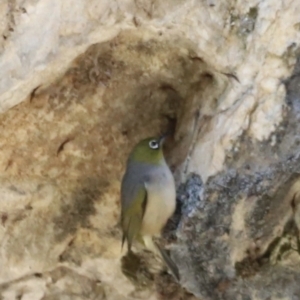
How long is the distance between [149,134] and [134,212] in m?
0.40

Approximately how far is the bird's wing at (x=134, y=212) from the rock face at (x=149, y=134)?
0.51ft

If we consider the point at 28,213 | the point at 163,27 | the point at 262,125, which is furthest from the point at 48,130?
the point at 262,125

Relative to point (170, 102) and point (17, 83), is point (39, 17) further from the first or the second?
point (170, 102)

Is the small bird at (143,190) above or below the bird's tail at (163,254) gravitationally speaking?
above

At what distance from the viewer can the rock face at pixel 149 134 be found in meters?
2.66

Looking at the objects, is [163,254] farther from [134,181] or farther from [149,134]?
[149,134]

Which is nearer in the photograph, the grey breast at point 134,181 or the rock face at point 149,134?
the rock face at point 149,134

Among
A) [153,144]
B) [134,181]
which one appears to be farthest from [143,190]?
[153,144]

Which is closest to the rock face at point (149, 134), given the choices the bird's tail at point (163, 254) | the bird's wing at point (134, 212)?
the bird's tail at point (163, 254)

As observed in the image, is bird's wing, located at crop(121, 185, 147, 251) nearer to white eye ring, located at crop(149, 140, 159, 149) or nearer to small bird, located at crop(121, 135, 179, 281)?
small bird, located at crop(121, 135, 179, 281)

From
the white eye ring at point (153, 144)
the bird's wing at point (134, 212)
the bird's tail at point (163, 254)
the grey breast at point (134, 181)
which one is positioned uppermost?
the white eye ring at point (153, 144)

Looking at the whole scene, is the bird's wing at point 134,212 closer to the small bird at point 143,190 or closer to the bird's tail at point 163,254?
the small bird at point 143,190

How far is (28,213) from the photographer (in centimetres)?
334

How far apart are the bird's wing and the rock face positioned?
15 centimetres
